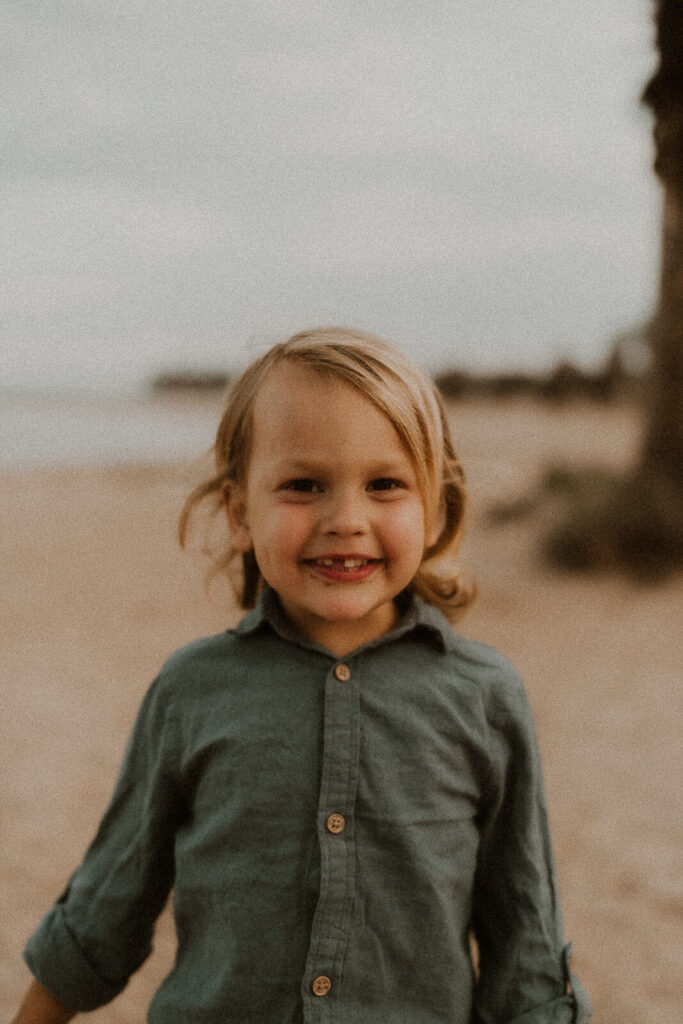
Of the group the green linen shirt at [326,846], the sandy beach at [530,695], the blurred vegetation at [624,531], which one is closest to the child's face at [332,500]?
the green linen shirt at [326,846]

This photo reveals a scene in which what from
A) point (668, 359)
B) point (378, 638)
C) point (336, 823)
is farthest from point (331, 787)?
point (668, 359)

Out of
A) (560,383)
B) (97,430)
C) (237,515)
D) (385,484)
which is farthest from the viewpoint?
(560,383)

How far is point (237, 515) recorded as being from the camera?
1.60 meters

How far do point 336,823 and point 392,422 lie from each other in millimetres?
603

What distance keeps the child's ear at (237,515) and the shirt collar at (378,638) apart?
0.09m

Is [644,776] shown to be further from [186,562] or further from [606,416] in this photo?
[606,416]

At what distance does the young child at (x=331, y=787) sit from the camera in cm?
138

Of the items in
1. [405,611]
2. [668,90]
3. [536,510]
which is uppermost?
[668,90]

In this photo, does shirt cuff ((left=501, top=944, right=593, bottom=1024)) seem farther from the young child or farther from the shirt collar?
the shirt collar

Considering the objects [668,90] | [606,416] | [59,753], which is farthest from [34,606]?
[606,416]

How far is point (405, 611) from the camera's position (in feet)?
5.23

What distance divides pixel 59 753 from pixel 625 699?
8.50 feet

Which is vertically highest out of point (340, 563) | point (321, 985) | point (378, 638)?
point (340, 563)

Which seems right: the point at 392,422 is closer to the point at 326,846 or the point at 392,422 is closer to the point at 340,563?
the point at 340,563
